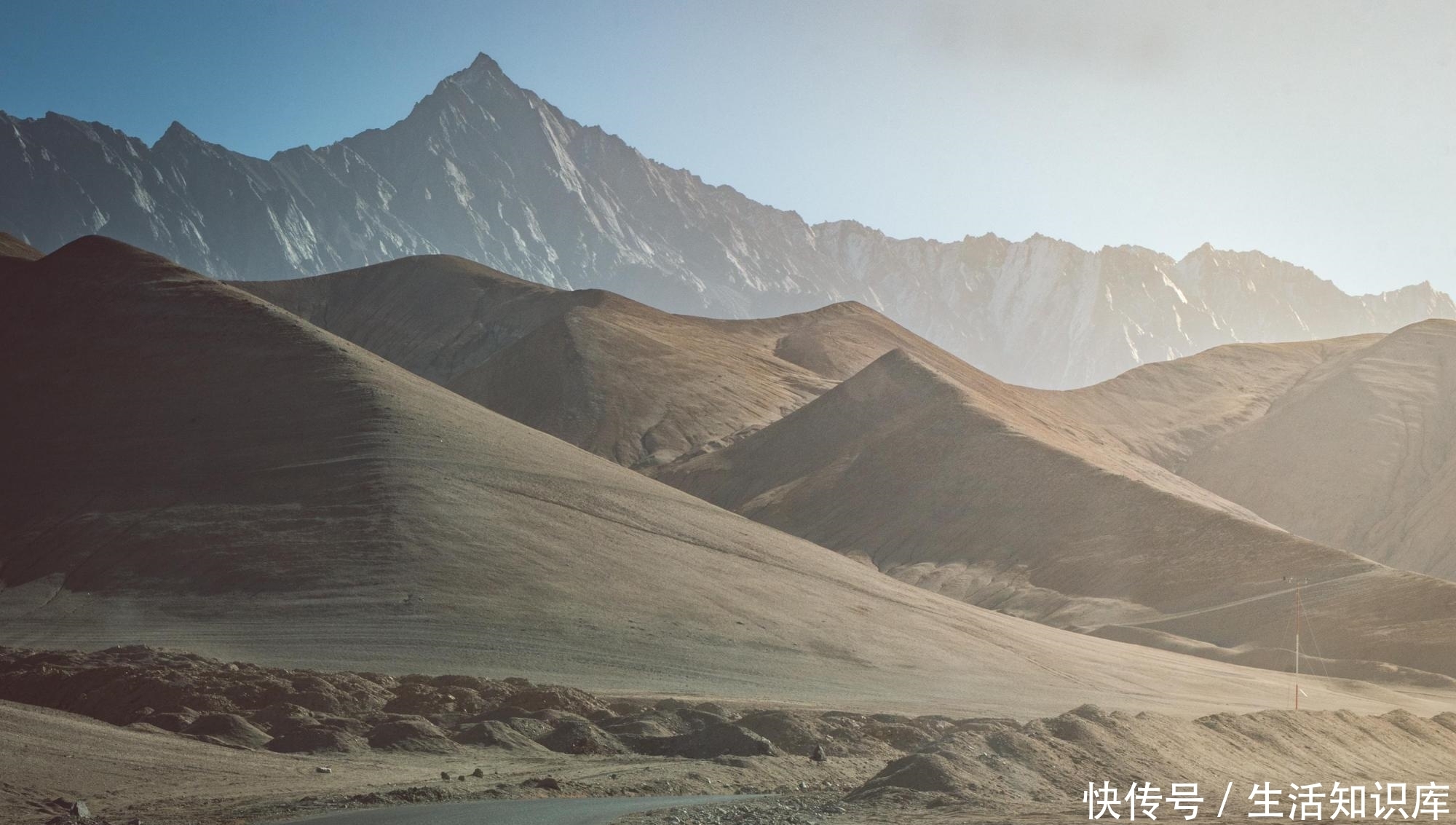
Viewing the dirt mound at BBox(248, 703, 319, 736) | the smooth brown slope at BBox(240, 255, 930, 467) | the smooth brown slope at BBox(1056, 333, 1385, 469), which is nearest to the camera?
the dirt mound at BBox(248, 703, 319, 736)

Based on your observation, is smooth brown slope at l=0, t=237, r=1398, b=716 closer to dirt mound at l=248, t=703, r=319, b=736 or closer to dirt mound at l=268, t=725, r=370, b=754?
dirt mound at l=248, t=703, r=319, b=736

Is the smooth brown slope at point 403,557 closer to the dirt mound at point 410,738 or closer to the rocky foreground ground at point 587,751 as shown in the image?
the rocky foreground ground at point 587,751

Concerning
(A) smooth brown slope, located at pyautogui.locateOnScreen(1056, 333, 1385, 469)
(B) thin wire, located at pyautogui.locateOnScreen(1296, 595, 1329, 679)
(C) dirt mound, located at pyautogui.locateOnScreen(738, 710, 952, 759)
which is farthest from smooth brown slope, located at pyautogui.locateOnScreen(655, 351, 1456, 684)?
(C) dirt mound, located at pyautogui.locateOnScreen(738, 710, 952, 759)

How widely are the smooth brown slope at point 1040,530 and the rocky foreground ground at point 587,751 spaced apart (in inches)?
1462

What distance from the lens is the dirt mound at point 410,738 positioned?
29062mm

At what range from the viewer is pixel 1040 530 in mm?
92250

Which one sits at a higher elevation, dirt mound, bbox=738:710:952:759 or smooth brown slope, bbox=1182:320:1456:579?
smooth brown slope, bbox=1182:320:1456:579

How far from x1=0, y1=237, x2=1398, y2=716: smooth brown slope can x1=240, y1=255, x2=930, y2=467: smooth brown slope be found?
45.0 metres

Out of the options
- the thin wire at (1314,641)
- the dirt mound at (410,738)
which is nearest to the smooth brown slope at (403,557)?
the thin wire at (1314,641)

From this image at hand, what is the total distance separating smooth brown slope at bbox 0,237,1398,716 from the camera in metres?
47.6

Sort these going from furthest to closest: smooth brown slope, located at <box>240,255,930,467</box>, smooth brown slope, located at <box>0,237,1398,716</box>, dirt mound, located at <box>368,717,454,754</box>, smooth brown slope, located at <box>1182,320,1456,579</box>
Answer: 1. smooth brown slope, located at <box>240,255,930,467</box>
2. smooth brown slope, located at <box>1182,320,1456,579</box>
3. smooth brown slope, located at <box>0,237,1398,716</box>
4. dirt mound, located at <box>368,717,454,754</box>

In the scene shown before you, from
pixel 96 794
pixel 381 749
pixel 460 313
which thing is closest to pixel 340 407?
pixel 381 749

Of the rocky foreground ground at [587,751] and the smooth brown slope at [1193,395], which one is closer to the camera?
the rocky foreground ground at [587,751]

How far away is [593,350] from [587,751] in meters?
103
